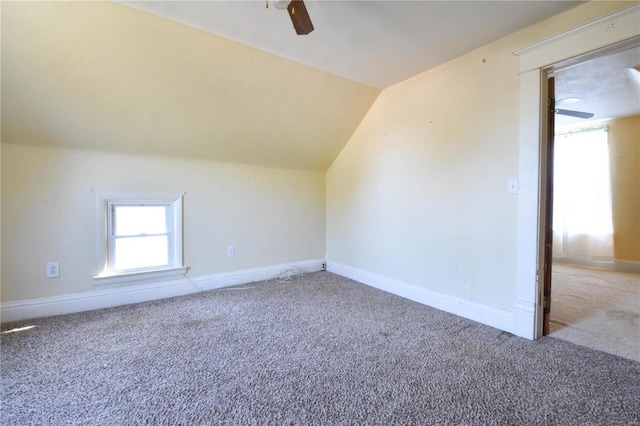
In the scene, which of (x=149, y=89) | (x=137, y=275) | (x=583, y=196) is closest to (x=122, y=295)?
(x=137, y=275)

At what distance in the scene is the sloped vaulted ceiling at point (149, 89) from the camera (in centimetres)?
182

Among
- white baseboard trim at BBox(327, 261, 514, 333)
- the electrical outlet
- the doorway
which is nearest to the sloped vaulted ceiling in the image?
the electrical outlet

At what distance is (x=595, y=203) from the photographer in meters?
4.38

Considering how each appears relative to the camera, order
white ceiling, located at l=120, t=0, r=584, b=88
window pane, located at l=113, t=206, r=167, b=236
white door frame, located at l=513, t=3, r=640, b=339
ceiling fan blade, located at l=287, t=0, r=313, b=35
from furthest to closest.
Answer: window pane, located at l=113, t=206, r=167, b=236 < white door frame, located at l=513, t=3, r=640, b=339 < white ceiling, located at l=120, t=0, r=584, b=88 < ceiling fan blade, located at l=287, t=0, r=313, b=35

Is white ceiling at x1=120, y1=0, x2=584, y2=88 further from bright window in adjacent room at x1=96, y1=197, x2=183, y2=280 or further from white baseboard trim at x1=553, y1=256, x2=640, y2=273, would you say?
white baseboard trim at x1=553, y1=256, x2=640, y2=273

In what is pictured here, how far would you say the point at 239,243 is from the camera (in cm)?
341

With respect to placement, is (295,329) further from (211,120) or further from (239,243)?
(211,120)

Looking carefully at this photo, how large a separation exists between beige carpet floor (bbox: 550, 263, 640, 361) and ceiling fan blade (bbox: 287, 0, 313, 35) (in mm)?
2634

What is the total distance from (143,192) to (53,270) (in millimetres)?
955

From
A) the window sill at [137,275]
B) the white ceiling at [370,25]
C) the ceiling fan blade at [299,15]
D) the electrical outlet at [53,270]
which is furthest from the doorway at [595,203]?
the electrical outlet at [53,270]

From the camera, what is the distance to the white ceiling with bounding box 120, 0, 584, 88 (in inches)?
70.0

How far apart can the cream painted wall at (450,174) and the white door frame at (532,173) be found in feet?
0.21

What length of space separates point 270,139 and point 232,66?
0.95m

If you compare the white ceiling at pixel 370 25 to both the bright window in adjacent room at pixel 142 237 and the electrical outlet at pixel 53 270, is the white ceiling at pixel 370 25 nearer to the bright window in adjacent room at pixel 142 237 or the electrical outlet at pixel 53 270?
the bright window in adjacent room at pixel 142 237
